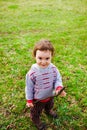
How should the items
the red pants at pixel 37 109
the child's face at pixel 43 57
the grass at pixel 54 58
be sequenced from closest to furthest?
1. the child's face at pixel 43 57
2. the red pants at pixel 37 109
3. the grass at pixel 54 58

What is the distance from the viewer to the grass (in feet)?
12.1

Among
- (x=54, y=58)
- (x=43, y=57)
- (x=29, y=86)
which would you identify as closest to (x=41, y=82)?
(x=29, y=86)

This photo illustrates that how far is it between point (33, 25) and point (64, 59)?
11.7ft

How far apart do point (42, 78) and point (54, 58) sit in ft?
9.52

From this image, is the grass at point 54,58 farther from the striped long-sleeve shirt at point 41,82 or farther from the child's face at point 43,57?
the child's face at point 43,57

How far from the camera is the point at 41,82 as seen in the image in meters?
2.93

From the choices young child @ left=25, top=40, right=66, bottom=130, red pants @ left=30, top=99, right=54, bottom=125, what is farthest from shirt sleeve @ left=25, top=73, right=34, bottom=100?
red pants @ left=30, top=99, right=54, bottom=125

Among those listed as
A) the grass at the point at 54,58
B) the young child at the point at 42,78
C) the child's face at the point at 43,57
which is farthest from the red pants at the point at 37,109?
the child's face at the point at 43,57

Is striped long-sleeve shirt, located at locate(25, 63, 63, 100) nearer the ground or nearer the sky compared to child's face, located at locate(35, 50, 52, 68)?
nearer the ground

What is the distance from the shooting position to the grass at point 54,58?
369cm

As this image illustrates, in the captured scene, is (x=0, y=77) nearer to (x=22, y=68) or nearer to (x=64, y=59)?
(x=22, y=68)

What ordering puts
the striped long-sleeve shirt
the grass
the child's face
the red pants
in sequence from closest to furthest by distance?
the child's face < the striped long-sleeve shirt < the red pants < the grass

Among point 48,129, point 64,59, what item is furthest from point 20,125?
point 64,59

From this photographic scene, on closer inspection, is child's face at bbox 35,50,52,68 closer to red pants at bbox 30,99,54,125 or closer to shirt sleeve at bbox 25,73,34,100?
shirt sleeve at bbox 25,73,34,100
